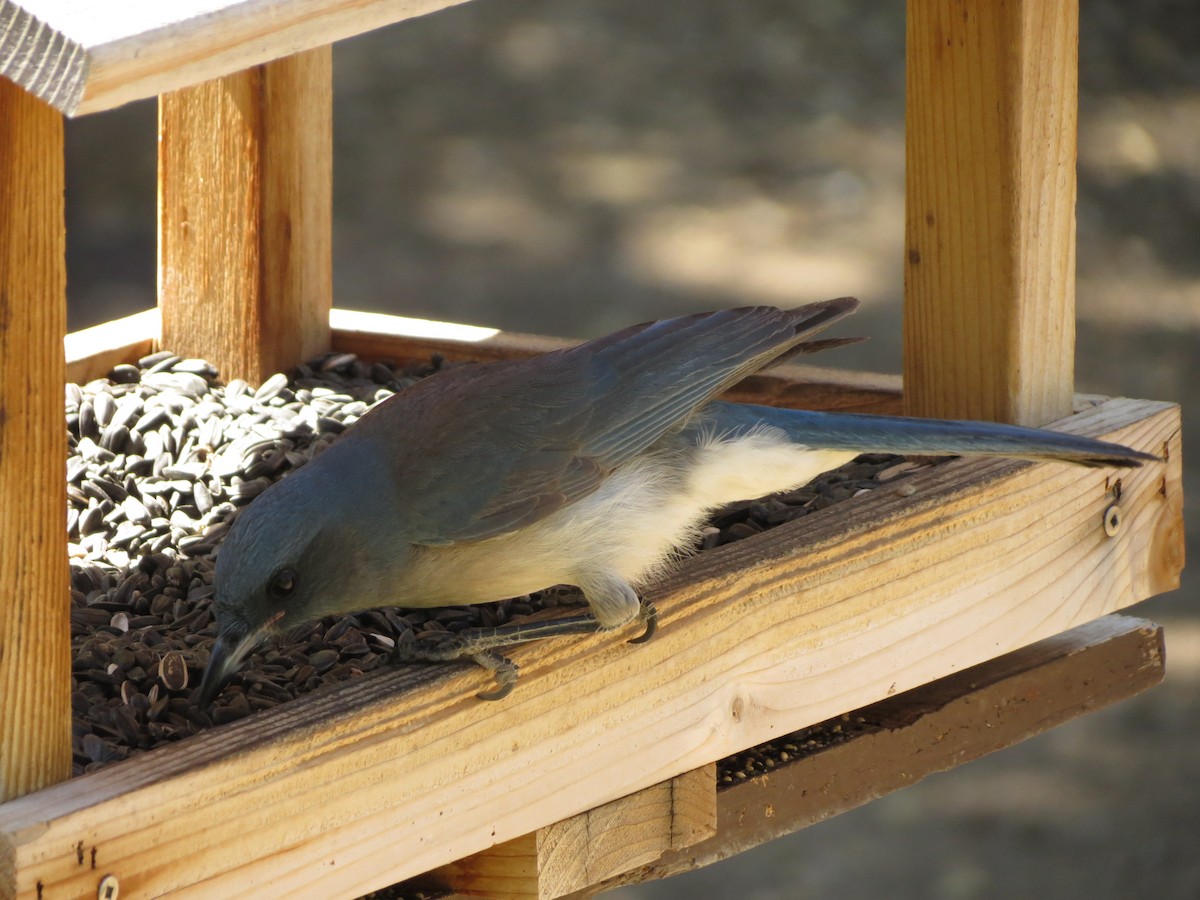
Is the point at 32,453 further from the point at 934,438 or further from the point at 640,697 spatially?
the point at 934,438

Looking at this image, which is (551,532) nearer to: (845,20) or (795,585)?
(795,585)

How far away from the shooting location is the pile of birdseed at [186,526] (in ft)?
8.90

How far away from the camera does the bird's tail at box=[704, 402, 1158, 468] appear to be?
2.91 metres

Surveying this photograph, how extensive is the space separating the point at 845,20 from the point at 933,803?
308 cm

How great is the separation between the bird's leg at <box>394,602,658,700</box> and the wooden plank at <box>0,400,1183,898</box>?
2 centimetres

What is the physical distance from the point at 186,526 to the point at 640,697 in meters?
1.13

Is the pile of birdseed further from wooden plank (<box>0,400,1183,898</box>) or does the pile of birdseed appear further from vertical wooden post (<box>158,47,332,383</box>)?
wooden plank (<box>0,400,1183,898</box>)

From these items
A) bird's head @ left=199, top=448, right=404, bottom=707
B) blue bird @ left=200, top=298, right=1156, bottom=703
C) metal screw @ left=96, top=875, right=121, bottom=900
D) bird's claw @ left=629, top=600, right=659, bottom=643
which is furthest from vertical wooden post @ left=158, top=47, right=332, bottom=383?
metal screw @ left=96, top=875, right=121, bottom=900

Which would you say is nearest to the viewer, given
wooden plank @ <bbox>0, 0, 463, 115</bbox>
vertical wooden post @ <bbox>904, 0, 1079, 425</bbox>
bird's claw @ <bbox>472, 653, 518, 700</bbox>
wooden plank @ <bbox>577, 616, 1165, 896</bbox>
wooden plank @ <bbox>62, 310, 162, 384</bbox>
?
wooden plank @ <bbox>0, 0, 463, 115</bbox>

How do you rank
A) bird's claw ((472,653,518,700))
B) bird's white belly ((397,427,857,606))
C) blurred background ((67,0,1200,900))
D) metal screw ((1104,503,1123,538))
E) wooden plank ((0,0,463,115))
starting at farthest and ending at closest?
blurred background ((67,0,1200,900))
metal screw ((1104,503,1123,538))
bird's white belly ((397,427,857,606))
bird's claw ((472,653,518,700))
wooden plank ((0,0,463,115))

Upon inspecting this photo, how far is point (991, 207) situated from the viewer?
3385mm

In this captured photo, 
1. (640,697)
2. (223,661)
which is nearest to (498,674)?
(640,697)

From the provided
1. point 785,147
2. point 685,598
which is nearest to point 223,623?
point 685,598

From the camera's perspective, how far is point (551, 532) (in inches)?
112
